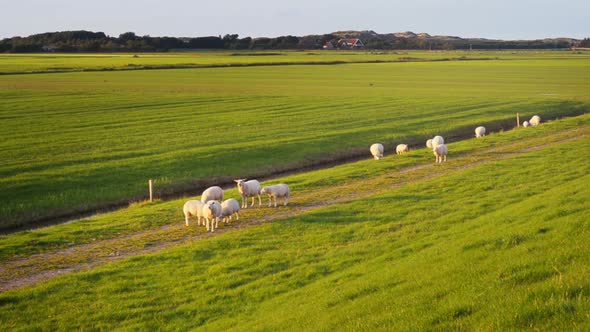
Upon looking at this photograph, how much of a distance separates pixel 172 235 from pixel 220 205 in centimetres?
190

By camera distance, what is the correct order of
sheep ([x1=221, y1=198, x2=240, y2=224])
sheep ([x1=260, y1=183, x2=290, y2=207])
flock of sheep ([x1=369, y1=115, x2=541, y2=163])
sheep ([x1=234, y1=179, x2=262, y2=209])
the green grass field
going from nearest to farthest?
sheep ([x1=221, y1=198, x2=240, y2=224]), sheep ([x1=234, y1=179, x2=262, y2=209]), sheep ([x1=260, y1=183, x2=290, y2=207]), the green grass field, flock of sheep ([x1=369, y1=115, x2=541, y2=163])

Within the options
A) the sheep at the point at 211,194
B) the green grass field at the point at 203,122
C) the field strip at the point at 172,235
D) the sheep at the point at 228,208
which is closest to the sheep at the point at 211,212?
the field strip at the point at 172,235

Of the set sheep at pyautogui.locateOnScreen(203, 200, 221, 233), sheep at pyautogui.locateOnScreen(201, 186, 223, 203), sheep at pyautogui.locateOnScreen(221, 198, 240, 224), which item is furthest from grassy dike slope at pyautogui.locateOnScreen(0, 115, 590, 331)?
sheep at pyautogui.locateOnScreen(201, 186, 223, 203)

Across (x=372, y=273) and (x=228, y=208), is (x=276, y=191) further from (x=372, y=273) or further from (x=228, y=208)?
(x=372, y=273)

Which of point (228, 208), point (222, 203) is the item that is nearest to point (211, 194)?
point (222, 203)

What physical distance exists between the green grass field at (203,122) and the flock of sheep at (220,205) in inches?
293

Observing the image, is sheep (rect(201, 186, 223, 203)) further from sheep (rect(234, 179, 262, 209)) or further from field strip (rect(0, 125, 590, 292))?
field strip (rect(0, 125, 590, 292))

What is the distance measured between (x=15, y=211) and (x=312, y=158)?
18.6 metres

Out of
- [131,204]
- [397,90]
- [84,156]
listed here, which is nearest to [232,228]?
[131,204]

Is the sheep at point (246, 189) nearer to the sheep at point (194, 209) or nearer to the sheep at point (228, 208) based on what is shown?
the sheep at point (228, 208)

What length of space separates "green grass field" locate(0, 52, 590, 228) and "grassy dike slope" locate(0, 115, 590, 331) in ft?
31.0

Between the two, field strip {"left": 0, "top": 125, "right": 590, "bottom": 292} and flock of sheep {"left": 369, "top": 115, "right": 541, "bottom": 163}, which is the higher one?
flock of sheep {"left": 369, "top": 115, "right": 541, "bottom": 163}

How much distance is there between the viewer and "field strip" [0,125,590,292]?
64.6 ft

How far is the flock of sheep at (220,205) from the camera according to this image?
906 inches
